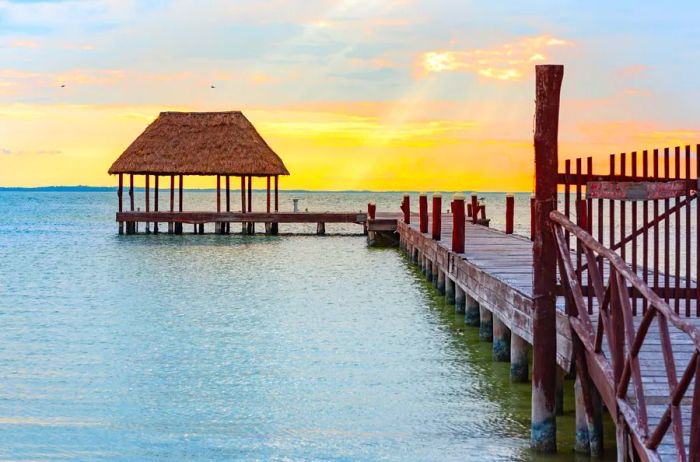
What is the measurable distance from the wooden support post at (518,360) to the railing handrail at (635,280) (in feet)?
10.2

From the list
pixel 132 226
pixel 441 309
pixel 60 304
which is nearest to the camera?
pixel 441 309

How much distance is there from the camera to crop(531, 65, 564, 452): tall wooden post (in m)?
7.24

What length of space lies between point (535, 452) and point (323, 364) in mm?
4540

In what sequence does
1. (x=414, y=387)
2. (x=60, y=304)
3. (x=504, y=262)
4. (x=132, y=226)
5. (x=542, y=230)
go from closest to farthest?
(x=542, y=230)
(x=414, y=387)
(x=504, y=262)
(x=60, y=304)
(x=132, y=226)

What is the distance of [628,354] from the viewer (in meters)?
5.44

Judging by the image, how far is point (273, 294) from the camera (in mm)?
19328

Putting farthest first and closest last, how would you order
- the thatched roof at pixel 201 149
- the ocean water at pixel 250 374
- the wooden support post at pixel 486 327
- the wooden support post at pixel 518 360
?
the thatched roof at pixel 201 149, the wooden support post at pixel 486 327, the wooden support post at pixel 518 360, the ocean water at pixel 250 374

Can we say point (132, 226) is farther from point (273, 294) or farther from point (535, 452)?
point (535, 452)

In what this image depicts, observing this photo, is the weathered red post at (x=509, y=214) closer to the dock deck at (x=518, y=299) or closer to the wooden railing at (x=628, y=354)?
the dock deck at (x=518, y=299)

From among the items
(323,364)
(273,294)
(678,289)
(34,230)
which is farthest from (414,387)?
(34,230)

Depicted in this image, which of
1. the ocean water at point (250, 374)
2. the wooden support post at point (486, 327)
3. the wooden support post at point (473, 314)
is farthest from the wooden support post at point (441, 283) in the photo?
the wooden support post at point (486, 327)

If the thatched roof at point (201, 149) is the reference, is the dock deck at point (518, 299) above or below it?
below

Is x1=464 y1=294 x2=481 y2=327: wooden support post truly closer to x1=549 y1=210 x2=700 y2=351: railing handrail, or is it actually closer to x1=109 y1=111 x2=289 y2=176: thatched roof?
x1=549 y1=210 x2=700 y2=351: railing handrail

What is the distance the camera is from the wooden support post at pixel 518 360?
10055 mm
